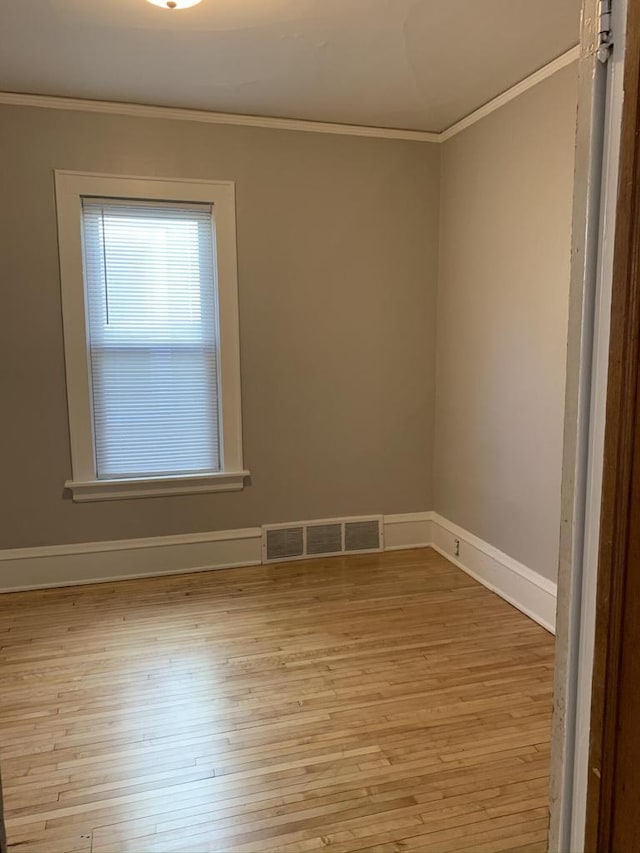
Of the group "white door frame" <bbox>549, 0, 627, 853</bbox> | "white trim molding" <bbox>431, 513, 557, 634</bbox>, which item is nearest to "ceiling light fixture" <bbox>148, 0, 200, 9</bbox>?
"white door frame" <bbox>549, 0, 627, 853</bbox>

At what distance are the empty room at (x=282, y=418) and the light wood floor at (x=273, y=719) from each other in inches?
0.5

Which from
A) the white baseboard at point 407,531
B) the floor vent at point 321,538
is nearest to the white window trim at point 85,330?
the floor vent at point 321,538

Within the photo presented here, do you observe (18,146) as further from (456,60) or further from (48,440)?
(456,60)

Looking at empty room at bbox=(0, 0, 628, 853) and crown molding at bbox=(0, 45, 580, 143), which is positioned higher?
crown molding at bbox=(0, 45, 580, 143)

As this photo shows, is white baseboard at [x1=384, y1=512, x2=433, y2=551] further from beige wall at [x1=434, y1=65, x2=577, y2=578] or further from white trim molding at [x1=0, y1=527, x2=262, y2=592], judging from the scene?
white trim molding at [x1=0, y1=527, x2=262, y2=592]

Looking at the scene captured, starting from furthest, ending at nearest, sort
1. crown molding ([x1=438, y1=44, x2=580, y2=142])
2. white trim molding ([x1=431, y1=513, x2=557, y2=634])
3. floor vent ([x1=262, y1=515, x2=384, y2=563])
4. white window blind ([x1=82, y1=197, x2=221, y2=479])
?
1. floor vent ([x1=262, y1=515, x2=384, y2=563])
2. white window blind ([x1=82, y1=197, x2=221, y2=479])
3. white trim molding ([x1=431, y1=513, x2=557, y2=634])
4. crown molding ([x1=438, y1=44, x2=580, y2=142])

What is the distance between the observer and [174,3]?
2.25 meters

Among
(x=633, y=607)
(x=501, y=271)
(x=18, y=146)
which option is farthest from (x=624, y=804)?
(x=18, y=146)

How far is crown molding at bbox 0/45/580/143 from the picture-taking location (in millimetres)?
2982

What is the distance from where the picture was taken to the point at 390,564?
12.4 feet

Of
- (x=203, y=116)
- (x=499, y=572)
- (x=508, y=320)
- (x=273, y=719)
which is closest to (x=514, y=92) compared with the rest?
(x=508, y=320)

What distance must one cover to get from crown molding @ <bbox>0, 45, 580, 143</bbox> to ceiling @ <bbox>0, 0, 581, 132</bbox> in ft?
0.15

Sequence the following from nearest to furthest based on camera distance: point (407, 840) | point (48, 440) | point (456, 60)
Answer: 1. point (407, 840)
2. point (456, 60)
3. point (48, 440)

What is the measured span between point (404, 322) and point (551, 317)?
1.18m
